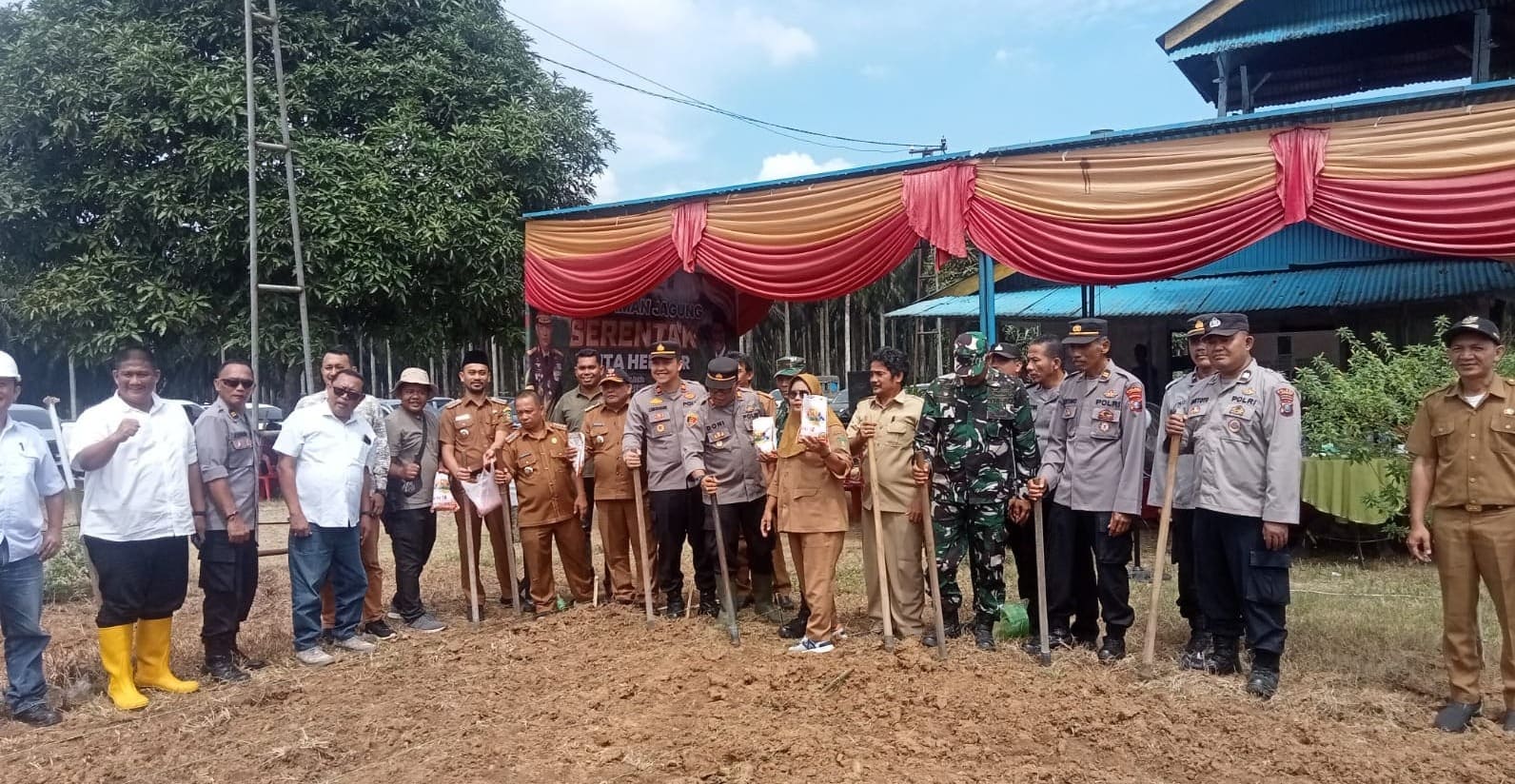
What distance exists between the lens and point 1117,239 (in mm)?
5387

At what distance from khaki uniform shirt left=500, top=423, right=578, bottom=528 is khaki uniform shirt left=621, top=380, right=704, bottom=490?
52 centimetres

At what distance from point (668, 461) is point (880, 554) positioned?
4.74 ft

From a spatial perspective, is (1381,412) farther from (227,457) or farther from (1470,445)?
(227,457)

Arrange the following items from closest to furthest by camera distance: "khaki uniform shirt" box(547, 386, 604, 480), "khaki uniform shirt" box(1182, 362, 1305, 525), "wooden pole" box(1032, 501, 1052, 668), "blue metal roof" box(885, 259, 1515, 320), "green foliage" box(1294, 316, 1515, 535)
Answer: "khaki uniform shirt" box(1182, 362, 1305, 525) < "wooden pole" box(1032, 501, 1052, 668) < "khaki uniform shirt" box(547, 386, 604, 480) < "green foliage" box(1294, 316, 1515, 535) < "blue metal roof" box(885, 259, 1515, 320)

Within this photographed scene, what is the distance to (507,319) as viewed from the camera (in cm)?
1294

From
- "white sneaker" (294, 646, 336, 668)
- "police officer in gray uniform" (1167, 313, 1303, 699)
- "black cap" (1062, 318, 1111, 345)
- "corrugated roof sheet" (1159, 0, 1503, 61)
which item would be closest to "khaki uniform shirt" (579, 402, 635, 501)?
"white sneaker" (294, 646, 336, 668)

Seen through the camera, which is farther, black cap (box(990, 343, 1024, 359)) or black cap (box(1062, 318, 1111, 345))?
black cap (box(990, 343, 1024, 359))

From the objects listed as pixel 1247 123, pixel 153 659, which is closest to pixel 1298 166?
pixel 1247 123

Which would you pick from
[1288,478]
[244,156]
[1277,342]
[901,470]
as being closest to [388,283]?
[244,156]

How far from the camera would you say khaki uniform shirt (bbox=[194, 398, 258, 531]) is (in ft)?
15.5

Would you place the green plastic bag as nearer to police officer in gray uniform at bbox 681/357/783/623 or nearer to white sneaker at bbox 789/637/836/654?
white sneaker at bbox 789/637/836/654

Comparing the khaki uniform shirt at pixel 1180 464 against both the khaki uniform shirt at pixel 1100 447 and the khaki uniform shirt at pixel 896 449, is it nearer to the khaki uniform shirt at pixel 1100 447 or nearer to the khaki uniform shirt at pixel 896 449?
the khaki uniform shirt at pixel 1100 447

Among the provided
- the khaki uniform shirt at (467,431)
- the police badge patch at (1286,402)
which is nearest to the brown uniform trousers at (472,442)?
the khaki uniform shirt at (467,431)

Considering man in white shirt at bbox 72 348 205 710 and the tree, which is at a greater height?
the tree
